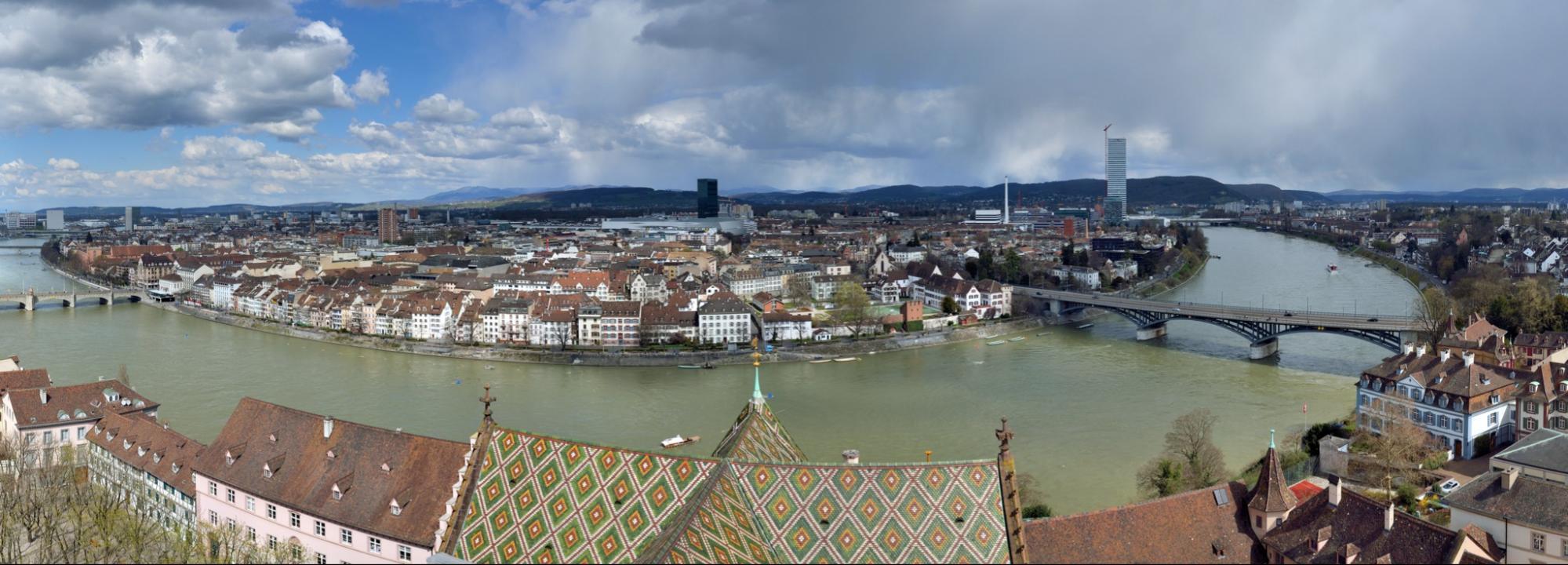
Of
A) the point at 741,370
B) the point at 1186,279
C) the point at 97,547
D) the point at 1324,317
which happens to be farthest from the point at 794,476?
the point at 1186,279

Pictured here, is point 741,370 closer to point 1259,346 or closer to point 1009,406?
point 1009,406

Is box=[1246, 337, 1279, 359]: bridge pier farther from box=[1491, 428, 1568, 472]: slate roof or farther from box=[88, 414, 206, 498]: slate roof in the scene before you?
box=[88, 414, 206, 498]: slate roof

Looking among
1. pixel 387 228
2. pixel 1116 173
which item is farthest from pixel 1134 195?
pixel 387 228

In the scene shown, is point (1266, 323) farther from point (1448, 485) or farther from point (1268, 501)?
point (1268, 501)

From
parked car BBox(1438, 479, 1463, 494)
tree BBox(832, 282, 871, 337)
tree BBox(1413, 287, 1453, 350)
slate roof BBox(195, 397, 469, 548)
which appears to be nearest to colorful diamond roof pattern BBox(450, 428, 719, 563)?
slate roof BBox(195, 397, 469, 548)

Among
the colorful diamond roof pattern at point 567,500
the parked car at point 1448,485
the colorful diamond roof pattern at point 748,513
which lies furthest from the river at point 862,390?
the colorful diamond roof pattern at point 567,500
